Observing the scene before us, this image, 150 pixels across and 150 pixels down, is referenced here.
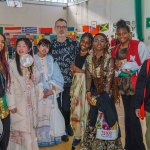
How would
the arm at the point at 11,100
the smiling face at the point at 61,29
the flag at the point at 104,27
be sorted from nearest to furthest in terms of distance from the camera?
1. the arm at the point at 11,100
2. the smiling face at the point at 61,29
3. the flag at the point at 104,27

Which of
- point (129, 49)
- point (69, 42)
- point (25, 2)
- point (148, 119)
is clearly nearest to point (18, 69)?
point (69, 42)

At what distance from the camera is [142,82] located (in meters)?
2.35

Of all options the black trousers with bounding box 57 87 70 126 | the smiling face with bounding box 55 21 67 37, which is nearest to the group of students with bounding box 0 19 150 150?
the black trousers with bounding box 57 87 70 126

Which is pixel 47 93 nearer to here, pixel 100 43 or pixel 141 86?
pixel 100 43

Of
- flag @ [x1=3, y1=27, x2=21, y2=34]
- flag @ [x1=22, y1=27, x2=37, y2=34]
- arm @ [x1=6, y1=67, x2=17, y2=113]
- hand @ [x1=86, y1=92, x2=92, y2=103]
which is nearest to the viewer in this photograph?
arm @ [x1=6, y1=67, x2=17, y2=113]

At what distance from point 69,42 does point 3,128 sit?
153 centimetres

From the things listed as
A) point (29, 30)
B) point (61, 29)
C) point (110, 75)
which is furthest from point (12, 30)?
point (110, 75)

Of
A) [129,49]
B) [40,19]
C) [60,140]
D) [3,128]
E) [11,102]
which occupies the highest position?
[40,19]

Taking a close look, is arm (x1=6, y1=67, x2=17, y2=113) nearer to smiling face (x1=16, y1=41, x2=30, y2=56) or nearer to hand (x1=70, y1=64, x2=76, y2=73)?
smiling face (x1=16, y1=41, x2=30, y2=56)

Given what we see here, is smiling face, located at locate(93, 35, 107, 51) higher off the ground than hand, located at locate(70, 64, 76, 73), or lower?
higher

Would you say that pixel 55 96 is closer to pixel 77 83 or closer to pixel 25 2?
pixel 77 83

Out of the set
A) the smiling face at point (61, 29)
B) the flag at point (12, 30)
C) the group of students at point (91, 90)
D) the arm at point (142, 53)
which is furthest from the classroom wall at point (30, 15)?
the arm at point (142, 53)

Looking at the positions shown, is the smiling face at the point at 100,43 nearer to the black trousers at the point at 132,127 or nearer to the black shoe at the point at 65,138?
the black trousers at the point at 132,127

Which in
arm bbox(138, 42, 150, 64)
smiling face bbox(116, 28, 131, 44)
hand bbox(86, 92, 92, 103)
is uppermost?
smiling face bbox(116, 28, 131, 44)
